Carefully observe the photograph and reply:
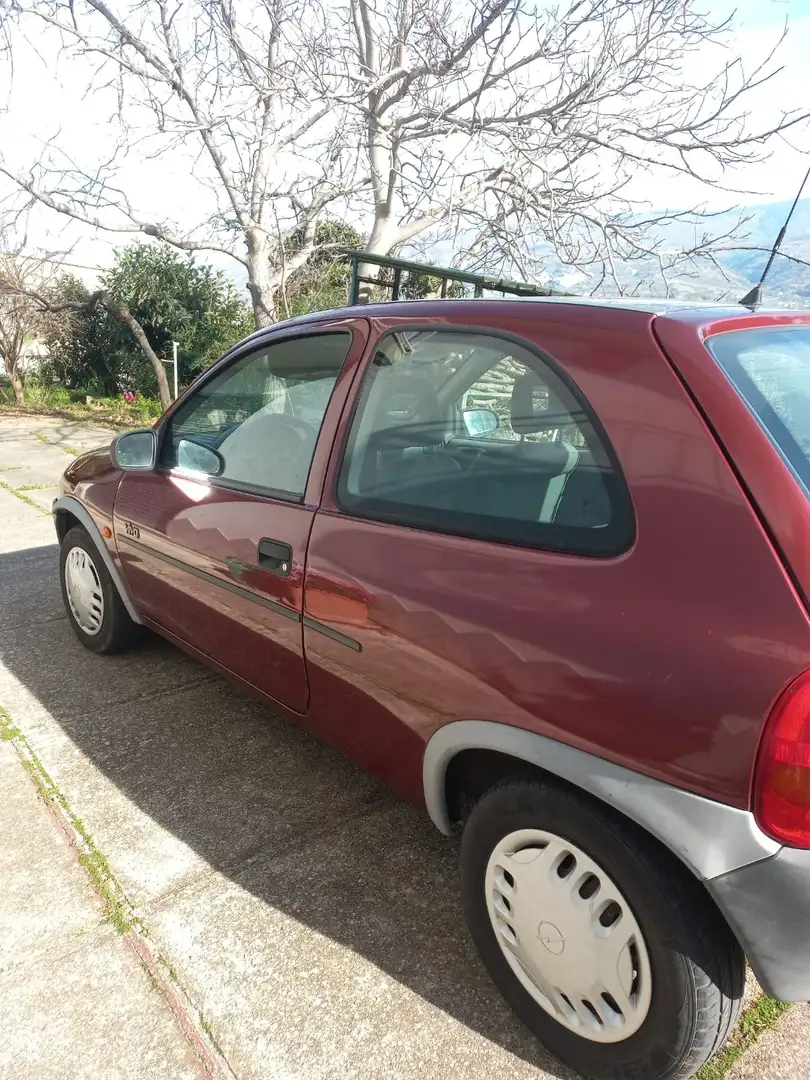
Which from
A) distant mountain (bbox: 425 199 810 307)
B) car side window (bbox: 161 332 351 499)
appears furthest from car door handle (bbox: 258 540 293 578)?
distant mountain (bbox: 425 199 810 307)

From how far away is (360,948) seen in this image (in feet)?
6.64

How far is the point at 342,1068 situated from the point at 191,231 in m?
9.47

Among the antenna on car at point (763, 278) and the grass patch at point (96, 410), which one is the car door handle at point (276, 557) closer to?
the antenna on car at point (763, 278)

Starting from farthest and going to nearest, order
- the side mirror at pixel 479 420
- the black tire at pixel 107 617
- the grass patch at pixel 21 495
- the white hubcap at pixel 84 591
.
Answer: the grass patch at pixel 21 495 < the white hubcap at pixel 84 591 < the black tire at pixel 107 617 < the side mirror at pixel 479 420

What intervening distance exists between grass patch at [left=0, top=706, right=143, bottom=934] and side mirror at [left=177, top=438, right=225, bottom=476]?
47.4 inches

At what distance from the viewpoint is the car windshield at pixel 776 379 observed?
4.73 ft

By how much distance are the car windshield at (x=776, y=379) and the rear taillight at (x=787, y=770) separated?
39cm

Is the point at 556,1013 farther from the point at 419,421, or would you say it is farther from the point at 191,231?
the point at 191,231

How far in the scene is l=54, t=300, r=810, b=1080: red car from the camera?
4.33ft

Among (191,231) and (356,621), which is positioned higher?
(191,231)

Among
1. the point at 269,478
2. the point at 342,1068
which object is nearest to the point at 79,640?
the point at 269,478

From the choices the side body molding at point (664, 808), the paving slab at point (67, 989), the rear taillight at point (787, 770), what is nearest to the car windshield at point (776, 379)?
the rear taillight at point (787, 770)

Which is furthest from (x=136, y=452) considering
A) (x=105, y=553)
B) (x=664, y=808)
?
(x=664, y=808)

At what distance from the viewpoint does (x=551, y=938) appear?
165 centimetres
